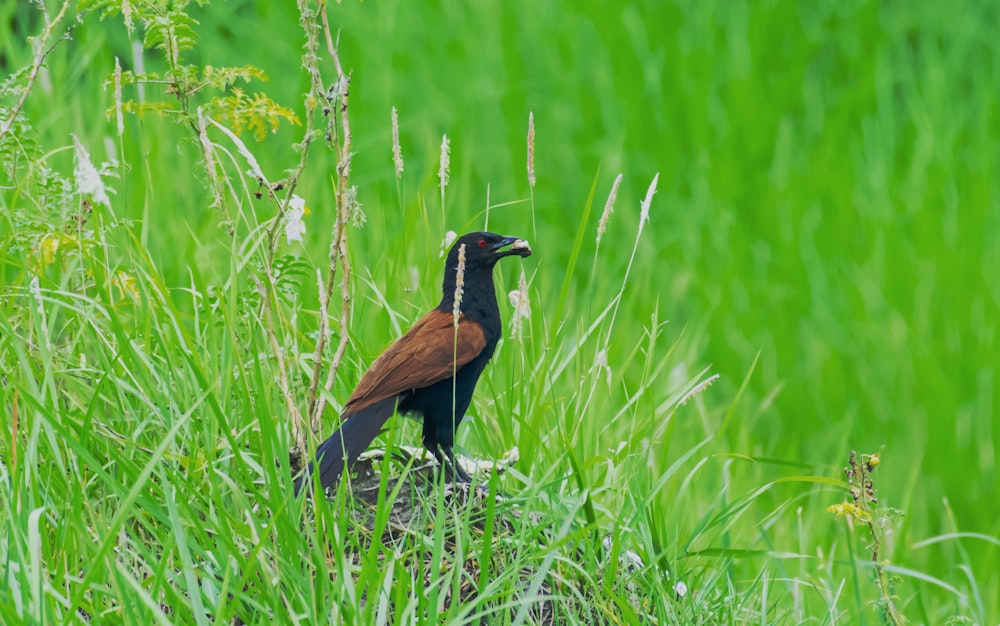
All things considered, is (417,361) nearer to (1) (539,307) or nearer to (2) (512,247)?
(2) (512,247)

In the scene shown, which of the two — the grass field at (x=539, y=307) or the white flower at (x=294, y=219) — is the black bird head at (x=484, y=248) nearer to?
the grass field at (x=539, y=307)

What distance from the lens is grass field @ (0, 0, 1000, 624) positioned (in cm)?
277

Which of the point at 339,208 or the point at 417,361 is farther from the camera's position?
the point at 417,361

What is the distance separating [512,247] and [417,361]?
1.50ft

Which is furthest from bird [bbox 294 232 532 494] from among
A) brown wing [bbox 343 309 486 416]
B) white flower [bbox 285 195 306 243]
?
white flower [bbox 285 195 306 243]

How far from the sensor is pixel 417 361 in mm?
3170

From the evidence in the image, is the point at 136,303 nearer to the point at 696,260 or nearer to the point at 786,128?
the point at 696,260

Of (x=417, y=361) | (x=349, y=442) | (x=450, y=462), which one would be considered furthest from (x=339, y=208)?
(x=450, y=462)

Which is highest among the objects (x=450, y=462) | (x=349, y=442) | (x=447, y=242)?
(x=447, y=242)

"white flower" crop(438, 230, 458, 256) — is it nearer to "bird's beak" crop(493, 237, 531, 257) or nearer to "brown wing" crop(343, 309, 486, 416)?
"bird's beak" crop(493, 237, 531, 257)

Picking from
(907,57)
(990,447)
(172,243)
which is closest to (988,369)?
(990,447)

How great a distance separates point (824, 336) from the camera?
6.00 m

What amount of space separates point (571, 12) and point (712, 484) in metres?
2.94

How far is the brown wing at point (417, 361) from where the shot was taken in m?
3.09
